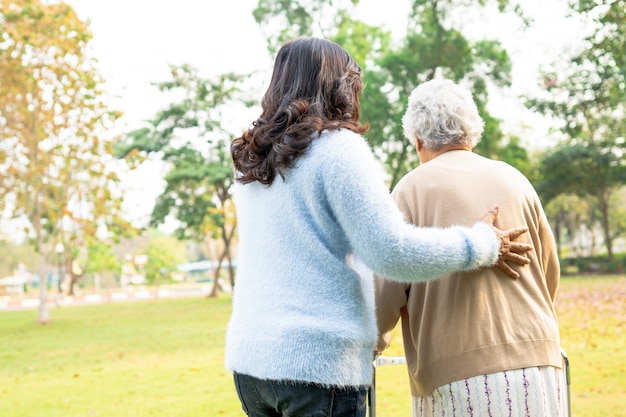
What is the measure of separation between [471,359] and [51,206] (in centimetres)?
1688

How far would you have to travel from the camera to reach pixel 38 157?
17.3 meters

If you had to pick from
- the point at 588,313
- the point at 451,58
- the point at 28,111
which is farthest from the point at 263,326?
the point at 451,58

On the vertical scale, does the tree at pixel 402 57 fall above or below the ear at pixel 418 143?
above

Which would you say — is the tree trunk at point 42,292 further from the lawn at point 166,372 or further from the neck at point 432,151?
the neck at point 432,151

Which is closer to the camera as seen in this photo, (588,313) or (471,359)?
(471,359)

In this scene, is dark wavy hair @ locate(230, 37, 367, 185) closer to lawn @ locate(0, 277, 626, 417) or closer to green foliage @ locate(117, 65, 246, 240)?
lawn @ locate(0, 277, 626, 417)

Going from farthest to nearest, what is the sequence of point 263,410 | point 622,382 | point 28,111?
point 28,111 < point 622,382 < point 263,410

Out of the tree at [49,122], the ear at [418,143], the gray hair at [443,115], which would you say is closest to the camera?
the gray hair at [443,115]

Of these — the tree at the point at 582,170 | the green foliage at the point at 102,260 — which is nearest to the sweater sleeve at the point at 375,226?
the tree at the point at 582,170

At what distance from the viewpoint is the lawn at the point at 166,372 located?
576cm

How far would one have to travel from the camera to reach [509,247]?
192 cm

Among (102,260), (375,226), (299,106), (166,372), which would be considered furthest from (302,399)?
(102,260)

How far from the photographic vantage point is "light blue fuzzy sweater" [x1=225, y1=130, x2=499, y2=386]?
1.62 meters

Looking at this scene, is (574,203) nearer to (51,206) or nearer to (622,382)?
(51,206)
